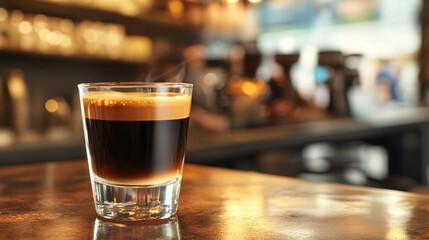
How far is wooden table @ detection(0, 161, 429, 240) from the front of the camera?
0.54 metres

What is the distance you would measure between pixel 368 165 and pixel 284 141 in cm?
166

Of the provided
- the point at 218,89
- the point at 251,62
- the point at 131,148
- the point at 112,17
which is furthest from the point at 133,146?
the point at 251,62

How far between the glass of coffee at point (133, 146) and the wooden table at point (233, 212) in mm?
31

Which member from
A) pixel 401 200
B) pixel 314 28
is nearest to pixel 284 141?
pixel 401 200

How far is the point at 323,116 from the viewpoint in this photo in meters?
4.13

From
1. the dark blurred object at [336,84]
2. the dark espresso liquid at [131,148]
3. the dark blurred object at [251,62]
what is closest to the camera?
the dark espresso liquid at [131,148]

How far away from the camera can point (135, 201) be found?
2.04 ft

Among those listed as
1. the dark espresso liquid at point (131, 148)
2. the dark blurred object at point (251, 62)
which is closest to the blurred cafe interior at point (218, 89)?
the dark blurred object at point (251, 62)

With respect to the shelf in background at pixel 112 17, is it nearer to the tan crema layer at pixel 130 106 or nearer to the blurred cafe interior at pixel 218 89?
the blurred cafe interior at pixel 218 89

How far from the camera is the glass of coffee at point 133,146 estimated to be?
2.07ft

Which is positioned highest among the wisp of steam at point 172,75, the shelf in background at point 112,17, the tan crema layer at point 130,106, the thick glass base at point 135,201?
the shelf in background at point 112,17

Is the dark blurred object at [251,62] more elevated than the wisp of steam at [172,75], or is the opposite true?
the wisp of steam at [172,75]

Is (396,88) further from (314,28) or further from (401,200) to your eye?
(401,200)

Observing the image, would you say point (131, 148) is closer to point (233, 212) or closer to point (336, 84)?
point (233, 212)
